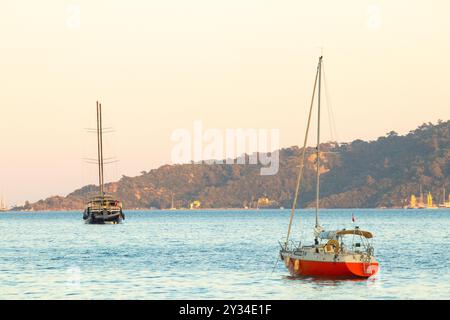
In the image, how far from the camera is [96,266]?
281 feet

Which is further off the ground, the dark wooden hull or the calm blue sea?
the dark wooden hull

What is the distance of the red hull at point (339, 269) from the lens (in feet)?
202

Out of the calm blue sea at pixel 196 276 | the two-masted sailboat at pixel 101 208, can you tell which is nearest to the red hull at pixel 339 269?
the calm blue sea at pixel 196 276

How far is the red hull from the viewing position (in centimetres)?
6172

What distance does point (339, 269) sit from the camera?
61.8m

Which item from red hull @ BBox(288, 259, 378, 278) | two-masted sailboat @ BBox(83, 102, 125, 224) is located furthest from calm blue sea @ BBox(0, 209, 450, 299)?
two-masted sailboat @ BBox(83, 102, 125, 224)

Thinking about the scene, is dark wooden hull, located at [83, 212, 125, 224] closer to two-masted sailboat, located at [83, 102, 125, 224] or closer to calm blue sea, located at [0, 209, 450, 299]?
two-masted sailboat, located at [83, 102, 125, 224]

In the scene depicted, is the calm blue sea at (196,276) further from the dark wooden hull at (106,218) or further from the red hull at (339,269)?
the dark wooden hull at (106,218)

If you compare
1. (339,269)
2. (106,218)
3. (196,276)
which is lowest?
(196,276)

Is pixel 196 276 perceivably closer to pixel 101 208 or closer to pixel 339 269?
pixel 339 269

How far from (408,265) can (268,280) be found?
67.3 feet

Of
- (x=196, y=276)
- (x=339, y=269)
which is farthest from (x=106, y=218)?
(x=339, y=269)
